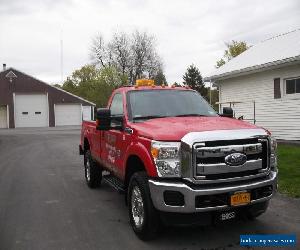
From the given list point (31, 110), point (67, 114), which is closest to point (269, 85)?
point (31, 110)

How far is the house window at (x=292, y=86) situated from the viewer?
1515 cm

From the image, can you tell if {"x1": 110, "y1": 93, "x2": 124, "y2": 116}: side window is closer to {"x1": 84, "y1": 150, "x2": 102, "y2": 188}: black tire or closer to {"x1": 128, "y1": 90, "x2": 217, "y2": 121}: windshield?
{"x1": 128, "y1": 90, "x2": 217, "y2": 121}: windshield

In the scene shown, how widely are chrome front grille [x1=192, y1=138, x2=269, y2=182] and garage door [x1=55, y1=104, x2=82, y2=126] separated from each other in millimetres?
45970

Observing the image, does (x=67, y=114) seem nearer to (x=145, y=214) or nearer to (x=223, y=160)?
(x=145, y=214)

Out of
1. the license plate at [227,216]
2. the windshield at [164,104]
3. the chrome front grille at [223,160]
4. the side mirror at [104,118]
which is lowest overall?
the license plate at [227,216]

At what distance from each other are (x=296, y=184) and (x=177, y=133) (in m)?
4.40

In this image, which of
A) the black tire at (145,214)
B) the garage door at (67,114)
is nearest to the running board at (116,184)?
the black tire at (145,214)

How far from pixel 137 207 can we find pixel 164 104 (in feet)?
5.98

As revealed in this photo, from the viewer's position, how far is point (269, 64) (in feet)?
51.5

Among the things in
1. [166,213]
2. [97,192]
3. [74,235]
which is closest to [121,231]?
[74,235]

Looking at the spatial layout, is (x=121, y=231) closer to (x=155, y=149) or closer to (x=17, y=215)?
(x=155, y=149)

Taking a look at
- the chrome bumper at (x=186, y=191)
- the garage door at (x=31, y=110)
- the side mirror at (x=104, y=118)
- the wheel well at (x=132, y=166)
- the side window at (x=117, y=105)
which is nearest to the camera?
the chrome bumper at (x=186, y=191)

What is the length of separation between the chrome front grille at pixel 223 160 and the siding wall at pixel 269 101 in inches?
430

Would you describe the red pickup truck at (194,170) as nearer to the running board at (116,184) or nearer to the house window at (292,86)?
the running board at (116,184)
